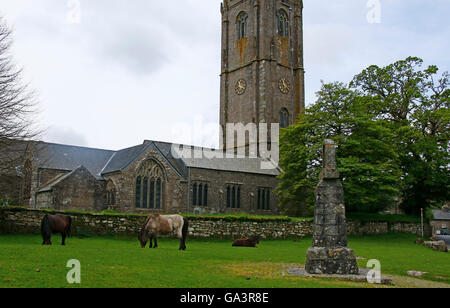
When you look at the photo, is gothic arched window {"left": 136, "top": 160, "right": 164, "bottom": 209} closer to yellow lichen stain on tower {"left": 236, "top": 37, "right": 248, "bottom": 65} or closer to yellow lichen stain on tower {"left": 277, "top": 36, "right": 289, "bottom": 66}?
yellow lichen stain on tower {"left": 236, "top": 37, "right": 248, "bottom": 65}

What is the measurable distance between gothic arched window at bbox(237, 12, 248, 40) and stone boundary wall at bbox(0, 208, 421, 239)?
3719 cm

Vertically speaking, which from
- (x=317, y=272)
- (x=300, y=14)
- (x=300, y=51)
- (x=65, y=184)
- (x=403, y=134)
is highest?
(x=300, y=14)

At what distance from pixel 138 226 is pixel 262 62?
39.0m

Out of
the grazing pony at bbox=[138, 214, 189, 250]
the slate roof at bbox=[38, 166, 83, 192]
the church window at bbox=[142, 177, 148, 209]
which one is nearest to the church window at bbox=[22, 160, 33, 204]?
the slate roof at bbox=[38, 166, 83, 192]

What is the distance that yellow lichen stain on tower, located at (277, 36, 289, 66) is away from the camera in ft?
211

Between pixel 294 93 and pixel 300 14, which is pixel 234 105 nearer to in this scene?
pixel 294 93

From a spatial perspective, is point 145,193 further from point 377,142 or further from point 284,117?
point 284,117

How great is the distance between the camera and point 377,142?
37000 millimetres

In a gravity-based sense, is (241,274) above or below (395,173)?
below

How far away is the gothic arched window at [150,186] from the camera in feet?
131

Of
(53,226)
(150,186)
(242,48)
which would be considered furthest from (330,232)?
(242,48)

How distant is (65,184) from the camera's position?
35.5m

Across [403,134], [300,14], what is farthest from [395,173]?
[300,14]
